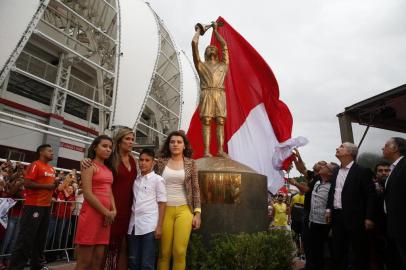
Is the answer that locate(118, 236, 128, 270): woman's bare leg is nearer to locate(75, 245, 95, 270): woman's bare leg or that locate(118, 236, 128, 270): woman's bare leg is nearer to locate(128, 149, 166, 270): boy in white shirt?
locate(128, 149, 166, 270): boy in white shirt

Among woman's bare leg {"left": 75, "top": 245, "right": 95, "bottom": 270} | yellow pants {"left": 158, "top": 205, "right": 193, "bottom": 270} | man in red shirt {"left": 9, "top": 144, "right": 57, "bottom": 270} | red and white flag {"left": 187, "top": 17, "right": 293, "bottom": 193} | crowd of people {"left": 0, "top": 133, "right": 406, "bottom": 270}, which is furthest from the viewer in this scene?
red and white flag {"left": 187, "top": 17, "right": 293, "bottom": 193}

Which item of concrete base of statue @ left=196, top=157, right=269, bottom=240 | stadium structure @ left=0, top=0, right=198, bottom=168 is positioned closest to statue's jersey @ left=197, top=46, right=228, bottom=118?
concrete base of statue @ left=196, top=157, right=269, bottom=240

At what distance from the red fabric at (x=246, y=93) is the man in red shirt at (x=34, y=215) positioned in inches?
142

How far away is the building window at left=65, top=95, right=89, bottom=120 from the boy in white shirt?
19743 millimetres

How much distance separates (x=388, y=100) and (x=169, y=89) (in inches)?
1049

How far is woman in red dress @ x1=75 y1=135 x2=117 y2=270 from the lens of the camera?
2.78 metres

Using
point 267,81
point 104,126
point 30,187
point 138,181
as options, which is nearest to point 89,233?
point 138,181

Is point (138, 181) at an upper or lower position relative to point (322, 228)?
upper

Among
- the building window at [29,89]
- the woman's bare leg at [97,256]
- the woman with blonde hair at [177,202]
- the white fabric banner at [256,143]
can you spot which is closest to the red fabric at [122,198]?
the woman's bare leg at [97,256]

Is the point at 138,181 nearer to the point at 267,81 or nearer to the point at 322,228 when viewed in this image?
the point at 322,228

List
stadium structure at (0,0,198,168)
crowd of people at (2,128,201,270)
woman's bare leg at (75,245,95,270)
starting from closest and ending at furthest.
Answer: woman's bare leg at (75,245,95,270) → crowd of people at (2,128,201,270) → stadium structure at (0,0,198,168)

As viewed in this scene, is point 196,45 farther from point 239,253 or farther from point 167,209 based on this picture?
point 239,253

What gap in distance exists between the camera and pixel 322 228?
4.41 m

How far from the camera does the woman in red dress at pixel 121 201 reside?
10.4ft
